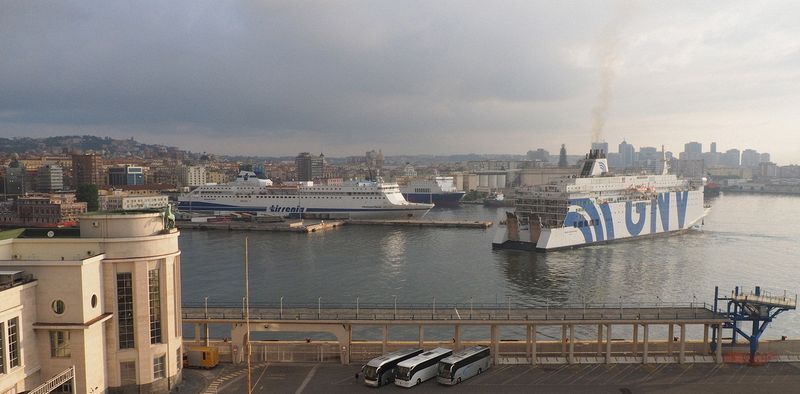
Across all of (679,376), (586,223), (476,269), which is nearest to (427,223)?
(586,223)

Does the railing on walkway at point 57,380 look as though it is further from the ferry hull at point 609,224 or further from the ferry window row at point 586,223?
the ferry window row at point 586,223

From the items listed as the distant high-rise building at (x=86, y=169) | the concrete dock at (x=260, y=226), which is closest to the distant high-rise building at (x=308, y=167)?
the distant high-rise building at (x=86, y=169)

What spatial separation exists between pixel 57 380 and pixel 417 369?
5.21 metres

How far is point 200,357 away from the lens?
10398 mm

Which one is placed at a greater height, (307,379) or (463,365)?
(463,365)

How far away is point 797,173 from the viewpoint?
492ft

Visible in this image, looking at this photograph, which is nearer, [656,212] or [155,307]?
[155,307]

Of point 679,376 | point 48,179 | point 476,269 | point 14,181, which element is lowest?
point 476,269

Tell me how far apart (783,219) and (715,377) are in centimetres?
4926

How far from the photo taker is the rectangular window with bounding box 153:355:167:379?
9.17 meters

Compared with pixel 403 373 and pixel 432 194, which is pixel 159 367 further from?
pixel 432 194

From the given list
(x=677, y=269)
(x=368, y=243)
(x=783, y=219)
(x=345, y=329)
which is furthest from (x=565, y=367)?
(x=783, y=219)

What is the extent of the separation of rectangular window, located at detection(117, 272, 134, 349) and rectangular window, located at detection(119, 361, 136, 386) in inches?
10.1

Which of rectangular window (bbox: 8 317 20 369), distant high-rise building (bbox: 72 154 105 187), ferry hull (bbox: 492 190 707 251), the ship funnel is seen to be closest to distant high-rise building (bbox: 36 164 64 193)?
distant high-rise building (bbox: 72 154 105 187)
